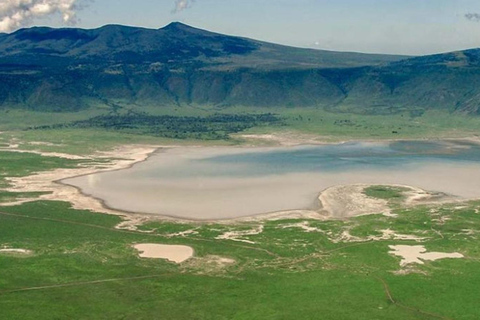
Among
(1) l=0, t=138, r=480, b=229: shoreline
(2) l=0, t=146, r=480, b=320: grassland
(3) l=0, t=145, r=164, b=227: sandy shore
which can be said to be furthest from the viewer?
(3) l=0, t=145, r=164, b=227: sandy shore

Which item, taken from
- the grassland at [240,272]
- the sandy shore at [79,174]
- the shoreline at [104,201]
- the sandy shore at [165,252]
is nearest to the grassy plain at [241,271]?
the grassland at [240,272]

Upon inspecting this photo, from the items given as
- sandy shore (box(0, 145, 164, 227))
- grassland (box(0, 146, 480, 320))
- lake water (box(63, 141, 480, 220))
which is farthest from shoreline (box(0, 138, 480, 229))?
grassland (box(0, 146, 480, 320))

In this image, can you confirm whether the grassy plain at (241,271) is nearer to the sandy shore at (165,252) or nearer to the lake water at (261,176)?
the sandy shore at (165,252)

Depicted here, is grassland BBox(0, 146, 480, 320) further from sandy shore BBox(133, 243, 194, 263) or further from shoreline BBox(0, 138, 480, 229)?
shoreline BBox(0, 138, 480, 229)

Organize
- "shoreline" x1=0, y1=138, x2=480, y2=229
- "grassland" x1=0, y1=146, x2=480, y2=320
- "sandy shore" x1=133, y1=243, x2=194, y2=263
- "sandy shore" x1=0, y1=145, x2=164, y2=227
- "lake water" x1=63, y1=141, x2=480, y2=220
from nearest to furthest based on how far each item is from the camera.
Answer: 1. "grassland" x1=0, y1=146, x2=480, y2=320
2. "sandy shore" x1=133, y1=243, x2=194, y2=263
3. "shoreline" x1=0, y1=138, x2=480, y2=229
4. "sandy shore" x1=0, y1=145, x2=164, y2=227
5. "lake water" x1=63, y1=141, x2=480, y2=220

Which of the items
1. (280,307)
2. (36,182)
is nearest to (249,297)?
(280,307)

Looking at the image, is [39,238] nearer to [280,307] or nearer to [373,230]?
[280,307]
